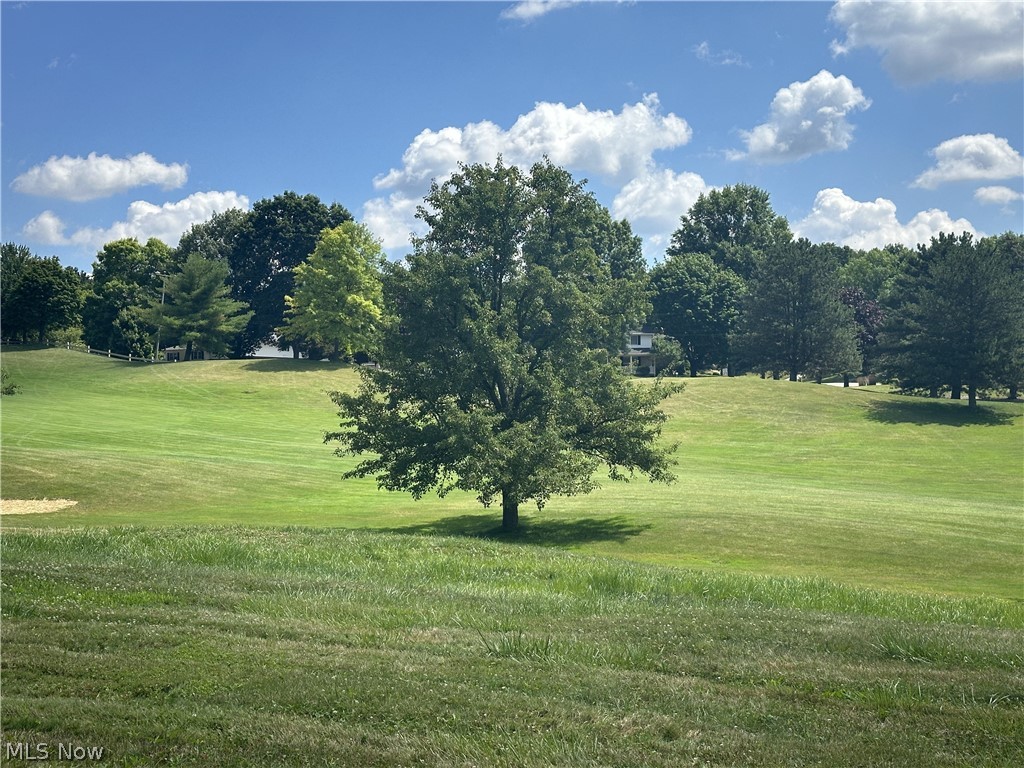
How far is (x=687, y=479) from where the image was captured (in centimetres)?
4928

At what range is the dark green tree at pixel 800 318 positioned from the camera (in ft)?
316

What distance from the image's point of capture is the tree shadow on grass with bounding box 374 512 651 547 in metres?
31.4

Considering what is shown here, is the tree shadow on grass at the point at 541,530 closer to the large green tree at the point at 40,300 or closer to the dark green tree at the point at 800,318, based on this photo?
the dark green tree at the point at 800,318

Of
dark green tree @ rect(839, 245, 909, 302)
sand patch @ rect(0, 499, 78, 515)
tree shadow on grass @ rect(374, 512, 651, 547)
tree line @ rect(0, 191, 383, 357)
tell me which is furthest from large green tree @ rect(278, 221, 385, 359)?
dark green tree @ rect(839, 245, 909, 302)

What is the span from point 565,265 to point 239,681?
26640 millimetres

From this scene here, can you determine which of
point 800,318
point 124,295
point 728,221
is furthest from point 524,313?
point 728,221

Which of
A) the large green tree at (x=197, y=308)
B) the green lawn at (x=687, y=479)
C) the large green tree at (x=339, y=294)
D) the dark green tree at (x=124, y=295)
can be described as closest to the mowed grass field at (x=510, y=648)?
the green lawn at (x=687, y=479)

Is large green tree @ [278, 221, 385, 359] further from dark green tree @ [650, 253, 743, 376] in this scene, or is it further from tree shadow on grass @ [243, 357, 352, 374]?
dark green tree @ [650, 253, 743, 376]

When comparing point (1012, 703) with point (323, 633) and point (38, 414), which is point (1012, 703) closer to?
point (323, 633)

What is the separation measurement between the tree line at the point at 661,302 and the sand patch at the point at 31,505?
4249cm

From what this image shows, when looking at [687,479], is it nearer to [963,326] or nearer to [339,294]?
[963,326]

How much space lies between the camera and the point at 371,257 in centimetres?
10238

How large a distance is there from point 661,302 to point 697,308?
198 inches

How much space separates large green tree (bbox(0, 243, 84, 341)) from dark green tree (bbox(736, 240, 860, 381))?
80204 millimetres
